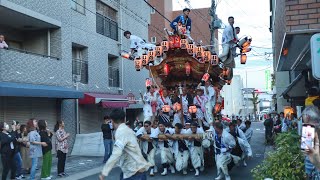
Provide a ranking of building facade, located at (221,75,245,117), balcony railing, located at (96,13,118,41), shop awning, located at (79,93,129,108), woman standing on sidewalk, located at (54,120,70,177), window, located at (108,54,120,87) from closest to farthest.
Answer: woman standing on sidewalk, located at (54,120,70,177), shop awning, located at (79,93,129,108), balcony railing, located at (96,13,118,41), window, located at (108,54,120,87), building facade, located at (221,75,245,117)

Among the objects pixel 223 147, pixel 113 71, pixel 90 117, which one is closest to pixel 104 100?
pixel 90 117

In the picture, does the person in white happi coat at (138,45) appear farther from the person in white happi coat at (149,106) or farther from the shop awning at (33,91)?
the shop awning at (33,91)

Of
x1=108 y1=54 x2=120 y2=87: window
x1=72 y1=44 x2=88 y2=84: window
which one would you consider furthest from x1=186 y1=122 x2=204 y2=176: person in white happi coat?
x1=108 y1=54 x2=120 y2=87: window

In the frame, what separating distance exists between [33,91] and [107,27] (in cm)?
1032

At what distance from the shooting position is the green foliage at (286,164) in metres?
6.18

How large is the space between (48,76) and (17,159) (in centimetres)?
577

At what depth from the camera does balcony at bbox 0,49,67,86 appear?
14469 mm

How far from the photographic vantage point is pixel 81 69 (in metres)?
20.8

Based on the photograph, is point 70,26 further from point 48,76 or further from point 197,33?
point 197,33

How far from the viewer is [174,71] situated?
1554 centimetres

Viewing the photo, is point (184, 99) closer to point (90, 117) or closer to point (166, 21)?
point (90, 117)

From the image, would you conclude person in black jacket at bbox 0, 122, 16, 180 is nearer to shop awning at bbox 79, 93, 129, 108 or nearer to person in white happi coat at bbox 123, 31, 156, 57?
person in white happi coat at bbox 123, 31, 156, 57

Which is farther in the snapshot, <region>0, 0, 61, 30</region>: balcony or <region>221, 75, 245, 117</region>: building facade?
<region>221, 75, 245, 117</region>: building facade

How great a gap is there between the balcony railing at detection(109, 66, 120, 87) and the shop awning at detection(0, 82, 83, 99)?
21.4 ft
